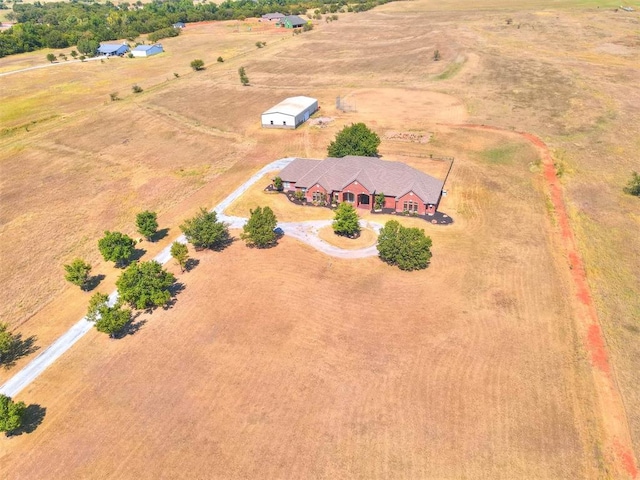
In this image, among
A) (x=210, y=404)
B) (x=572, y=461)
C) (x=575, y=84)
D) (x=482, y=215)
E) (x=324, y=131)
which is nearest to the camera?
(x=572, y=461)

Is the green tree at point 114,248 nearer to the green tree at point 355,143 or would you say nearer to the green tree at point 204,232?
the green tree at point 204,232

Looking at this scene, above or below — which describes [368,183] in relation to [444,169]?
above

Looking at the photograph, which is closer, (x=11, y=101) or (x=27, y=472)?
(x=27, y=472)

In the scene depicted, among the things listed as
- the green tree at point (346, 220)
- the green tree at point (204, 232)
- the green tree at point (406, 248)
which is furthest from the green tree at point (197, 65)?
the green tree at point (406, 248)

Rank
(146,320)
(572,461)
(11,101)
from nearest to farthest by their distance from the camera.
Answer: (572,461) → (146,320) → (11,101)

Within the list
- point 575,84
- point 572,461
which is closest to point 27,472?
point 572,461

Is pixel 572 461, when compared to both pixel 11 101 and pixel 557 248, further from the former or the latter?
pixel 11 101

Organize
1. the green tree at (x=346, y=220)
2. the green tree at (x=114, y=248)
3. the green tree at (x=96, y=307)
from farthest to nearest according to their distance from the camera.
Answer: the green tree at (x=346, y=220)
the green tree at (x=114, y=248)
the green tree at (x=96, y=307)
